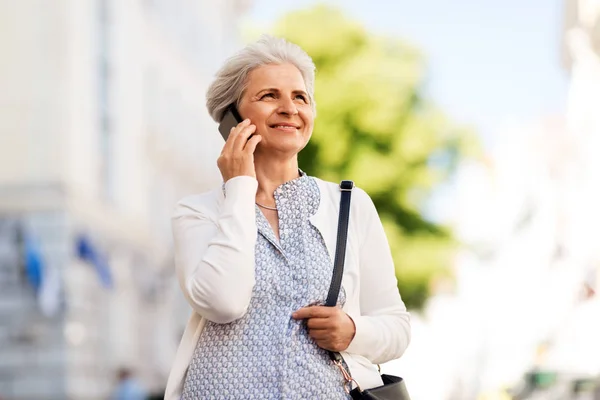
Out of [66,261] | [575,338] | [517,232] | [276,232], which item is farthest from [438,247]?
[276,232]

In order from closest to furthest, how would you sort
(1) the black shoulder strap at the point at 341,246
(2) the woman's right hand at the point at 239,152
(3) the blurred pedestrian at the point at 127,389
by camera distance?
(1) the black shoulder strap at the point at 341,246, (2) the woman's right hand at the point at 239,152, (3) the blurred pedestrian at the point at 127,389

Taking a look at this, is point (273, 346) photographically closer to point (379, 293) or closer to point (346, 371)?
point (346, 371)

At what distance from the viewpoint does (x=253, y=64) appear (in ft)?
12.1

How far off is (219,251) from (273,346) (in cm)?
28

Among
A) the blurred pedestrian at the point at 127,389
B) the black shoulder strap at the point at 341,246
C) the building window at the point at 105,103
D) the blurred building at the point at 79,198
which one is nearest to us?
the black shoulder strap at the point at 341,246

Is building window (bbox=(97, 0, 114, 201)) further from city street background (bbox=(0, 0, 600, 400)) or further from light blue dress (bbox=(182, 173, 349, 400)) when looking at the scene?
light blue dress (bbox=(182, 173, 349, 400))

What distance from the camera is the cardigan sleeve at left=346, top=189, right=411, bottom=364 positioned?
11.8 feet

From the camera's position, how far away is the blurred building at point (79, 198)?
24828 millimetres

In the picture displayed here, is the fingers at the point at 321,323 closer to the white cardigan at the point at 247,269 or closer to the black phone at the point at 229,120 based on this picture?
the white cardigan at the point at 247,269

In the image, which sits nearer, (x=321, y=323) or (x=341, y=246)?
(x=321, y=323)

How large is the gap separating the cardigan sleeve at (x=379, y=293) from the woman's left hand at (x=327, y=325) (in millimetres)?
129

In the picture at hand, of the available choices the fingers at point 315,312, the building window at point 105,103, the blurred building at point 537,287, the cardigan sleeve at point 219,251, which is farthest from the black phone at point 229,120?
the building window at point 105,103

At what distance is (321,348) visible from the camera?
3.50 meters

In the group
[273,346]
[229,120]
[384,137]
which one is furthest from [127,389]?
[273,346]
